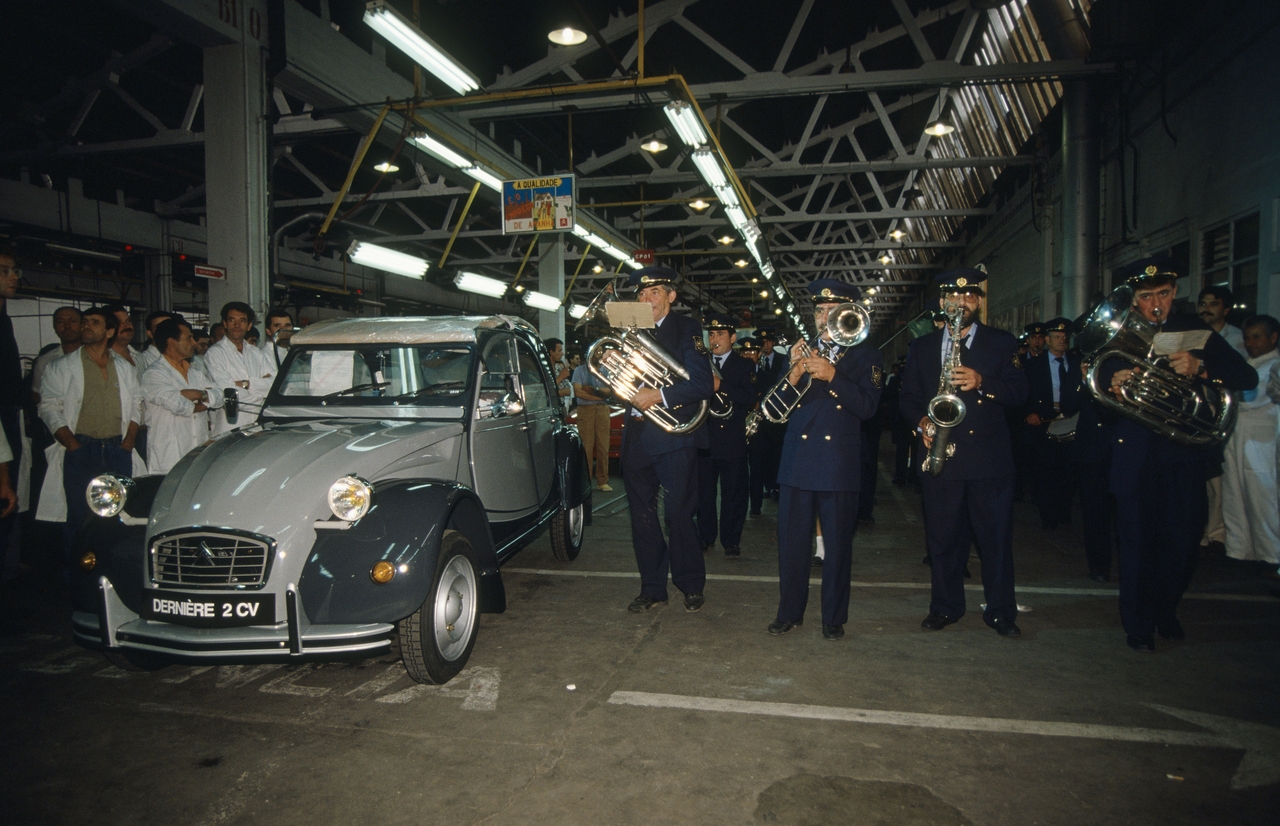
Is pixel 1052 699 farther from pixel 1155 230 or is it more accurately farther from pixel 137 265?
pixel 137 265

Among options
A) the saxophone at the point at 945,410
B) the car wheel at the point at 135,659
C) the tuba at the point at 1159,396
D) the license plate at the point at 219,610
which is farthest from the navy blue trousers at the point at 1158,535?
the car wheel at the point at 135,659

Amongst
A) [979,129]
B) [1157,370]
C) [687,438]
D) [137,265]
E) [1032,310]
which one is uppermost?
[979,129]

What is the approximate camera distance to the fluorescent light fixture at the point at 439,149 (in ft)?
31.8

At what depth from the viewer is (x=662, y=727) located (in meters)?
3.29

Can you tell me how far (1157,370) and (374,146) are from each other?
12.2 m

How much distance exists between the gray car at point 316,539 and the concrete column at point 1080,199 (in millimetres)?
8826

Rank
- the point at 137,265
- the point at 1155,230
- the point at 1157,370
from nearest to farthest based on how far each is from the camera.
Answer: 1. the point at 1157,370
2. the point at 1155,230
3. the point at 137,265

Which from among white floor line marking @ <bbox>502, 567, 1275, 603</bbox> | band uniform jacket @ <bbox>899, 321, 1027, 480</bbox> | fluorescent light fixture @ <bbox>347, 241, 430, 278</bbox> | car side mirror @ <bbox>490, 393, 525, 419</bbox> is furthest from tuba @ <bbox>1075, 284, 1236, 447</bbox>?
fluorescent light fixture @ <bbox>347, 241, 430, 278</bbox>

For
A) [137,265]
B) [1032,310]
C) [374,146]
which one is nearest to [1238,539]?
[1032,310]

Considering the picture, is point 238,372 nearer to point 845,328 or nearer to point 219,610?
point 219,610

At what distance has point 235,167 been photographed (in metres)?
8.18

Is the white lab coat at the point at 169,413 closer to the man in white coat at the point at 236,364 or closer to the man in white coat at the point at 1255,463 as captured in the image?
the man in white coat at the point at 236,364

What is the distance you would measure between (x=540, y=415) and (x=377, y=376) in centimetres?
138

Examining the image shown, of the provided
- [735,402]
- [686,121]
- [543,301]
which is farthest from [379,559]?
[543,301]
